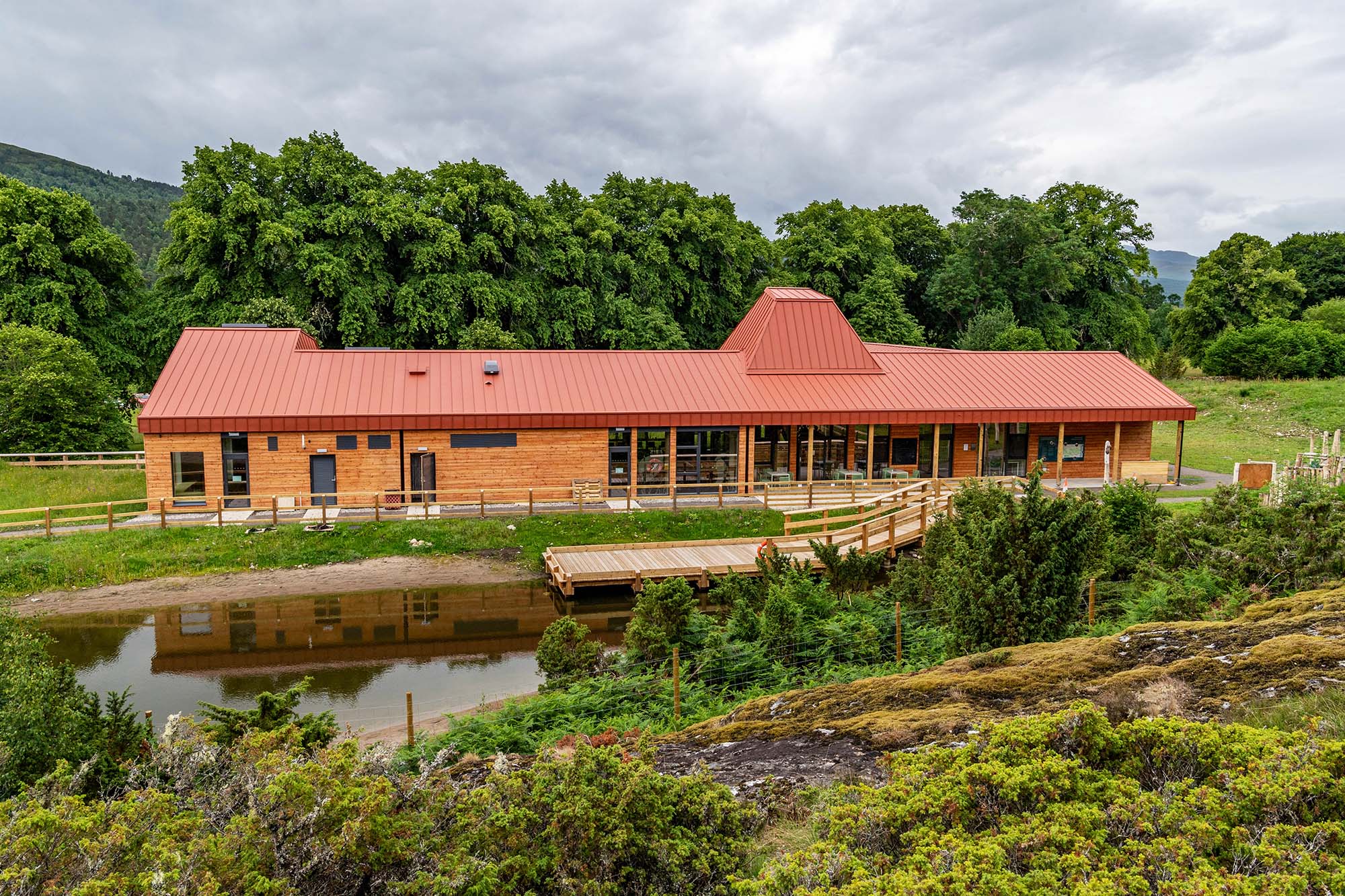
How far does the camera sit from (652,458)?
88.9ft

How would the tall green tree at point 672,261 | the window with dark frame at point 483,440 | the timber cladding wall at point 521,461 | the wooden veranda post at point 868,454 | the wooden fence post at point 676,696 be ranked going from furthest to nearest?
the tall green tree at point 672,261
the wooden veranda post at point 868,454
the window with dark frame at point 483,440
the timber cladding wall at point 521,461
the wooden fence post at point 676,696

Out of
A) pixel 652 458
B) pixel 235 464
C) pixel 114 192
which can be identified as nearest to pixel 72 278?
pixel 235 464

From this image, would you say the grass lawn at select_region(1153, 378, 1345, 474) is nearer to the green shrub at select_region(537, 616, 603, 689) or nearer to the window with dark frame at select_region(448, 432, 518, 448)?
the window with dark frame at select_region(448, 432, 518, 448)

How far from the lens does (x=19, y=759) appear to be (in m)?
7.70

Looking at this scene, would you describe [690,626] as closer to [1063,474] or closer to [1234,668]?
[1234,668]

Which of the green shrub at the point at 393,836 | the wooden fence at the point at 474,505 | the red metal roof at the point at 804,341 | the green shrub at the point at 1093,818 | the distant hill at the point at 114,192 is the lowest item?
the wooden fence at the point at 474,505

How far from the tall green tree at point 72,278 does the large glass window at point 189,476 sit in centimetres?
1313

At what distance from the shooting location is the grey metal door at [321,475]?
2475 centimetres

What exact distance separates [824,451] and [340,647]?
1769cm

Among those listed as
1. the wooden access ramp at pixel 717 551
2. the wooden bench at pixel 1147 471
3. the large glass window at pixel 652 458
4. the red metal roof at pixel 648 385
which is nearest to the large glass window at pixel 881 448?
the red metal roof at pixel 648 385

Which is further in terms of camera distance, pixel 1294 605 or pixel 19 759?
pixel 1294 605

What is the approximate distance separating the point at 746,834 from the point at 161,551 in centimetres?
1982

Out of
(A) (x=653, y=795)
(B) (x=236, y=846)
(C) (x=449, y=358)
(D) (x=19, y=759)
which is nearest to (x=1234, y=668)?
(A) (x=653, y=795)

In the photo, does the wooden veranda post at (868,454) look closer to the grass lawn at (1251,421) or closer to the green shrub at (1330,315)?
the grass lawn at (1251,421)
